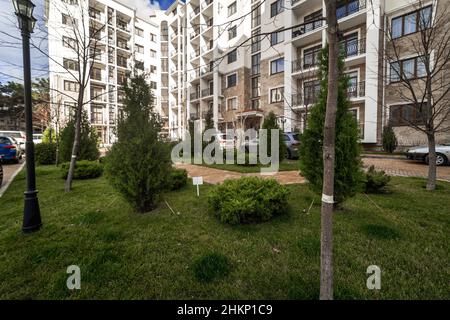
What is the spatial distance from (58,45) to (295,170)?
3375 centimetres

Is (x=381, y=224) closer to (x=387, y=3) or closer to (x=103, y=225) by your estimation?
(x=103, y=225)

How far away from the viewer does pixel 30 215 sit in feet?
11.8

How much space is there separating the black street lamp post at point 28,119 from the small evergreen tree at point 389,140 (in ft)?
58.9

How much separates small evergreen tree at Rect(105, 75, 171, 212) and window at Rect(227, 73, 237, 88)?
2423cm

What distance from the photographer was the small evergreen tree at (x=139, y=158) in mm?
3943

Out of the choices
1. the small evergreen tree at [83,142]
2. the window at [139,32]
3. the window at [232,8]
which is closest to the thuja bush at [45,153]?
the small evergreen tree at [83,142]

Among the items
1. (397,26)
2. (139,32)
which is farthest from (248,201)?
(139,32)

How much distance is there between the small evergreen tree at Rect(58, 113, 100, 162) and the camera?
991 centimetres

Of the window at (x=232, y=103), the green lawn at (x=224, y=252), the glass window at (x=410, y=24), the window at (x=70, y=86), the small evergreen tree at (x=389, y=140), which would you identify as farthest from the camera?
the window at (x=70, y=86)

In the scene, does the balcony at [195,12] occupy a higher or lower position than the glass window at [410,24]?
higher

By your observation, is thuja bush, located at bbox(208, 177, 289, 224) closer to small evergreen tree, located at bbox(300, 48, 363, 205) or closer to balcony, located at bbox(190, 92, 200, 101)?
small evergreen tree, located at bbox(300, 48, 363, 205)

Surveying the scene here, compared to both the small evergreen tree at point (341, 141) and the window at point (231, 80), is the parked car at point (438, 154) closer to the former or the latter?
the small evergreen tree at point (341, 141)

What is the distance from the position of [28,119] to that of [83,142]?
23.3ft

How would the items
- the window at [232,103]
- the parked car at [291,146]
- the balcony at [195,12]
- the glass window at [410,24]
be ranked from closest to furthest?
the parked car at [291,146] < the glass window at [410,24] < the window at [232,103] < the balcony at [195,12]
